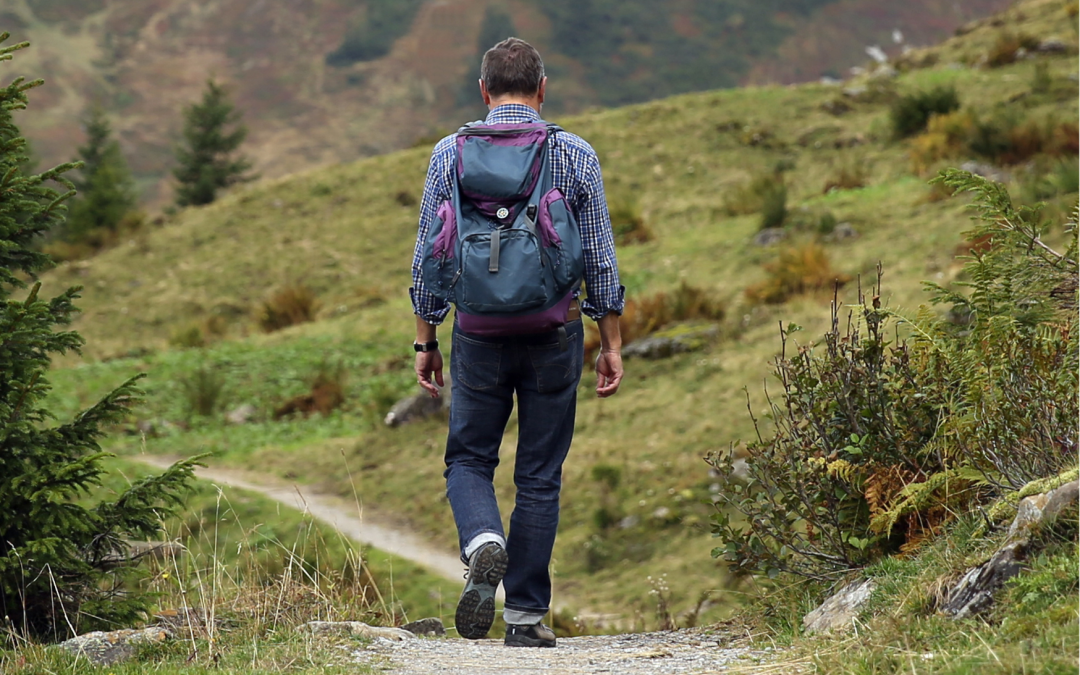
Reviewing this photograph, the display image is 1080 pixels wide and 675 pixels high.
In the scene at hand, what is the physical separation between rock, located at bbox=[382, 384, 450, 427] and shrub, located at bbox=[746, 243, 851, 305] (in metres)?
3.40

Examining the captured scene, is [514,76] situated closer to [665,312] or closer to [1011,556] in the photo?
[1011,556]

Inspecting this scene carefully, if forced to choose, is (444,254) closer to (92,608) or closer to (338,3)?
(92,608)

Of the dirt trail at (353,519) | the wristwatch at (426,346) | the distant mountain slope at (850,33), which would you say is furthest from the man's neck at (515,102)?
the distant mountain slope at (850,33)

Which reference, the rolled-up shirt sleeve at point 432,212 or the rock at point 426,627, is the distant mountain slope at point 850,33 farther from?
the rolled-up shirt sleeve at point 432,212

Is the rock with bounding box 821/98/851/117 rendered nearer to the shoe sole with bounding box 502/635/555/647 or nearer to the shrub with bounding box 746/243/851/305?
the shrub with bounding box 746/243/851/305

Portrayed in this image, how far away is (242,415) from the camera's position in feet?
40.9

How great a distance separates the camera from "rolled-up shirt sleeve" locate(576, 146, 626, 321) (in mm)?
3457

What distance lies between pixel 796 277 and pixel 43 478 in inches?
336

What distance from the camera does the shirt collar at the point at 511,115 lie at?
3475 millimetres

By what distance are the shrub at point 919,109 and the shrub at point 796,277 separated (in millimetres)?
6431

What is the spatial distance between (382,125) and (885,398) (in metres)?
138

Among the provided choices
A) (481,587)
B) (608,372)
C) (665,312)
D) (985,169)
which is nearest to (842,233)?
(985,169)

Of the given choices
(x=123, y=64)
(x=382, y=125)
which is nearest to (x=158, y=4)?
(x=123, y=64)

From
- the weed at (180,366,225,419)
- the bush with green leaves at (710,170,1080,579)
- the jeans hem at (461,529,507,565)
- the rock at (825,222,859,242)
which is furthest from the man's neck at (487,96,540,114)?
the weed at (180,366,225,419)
